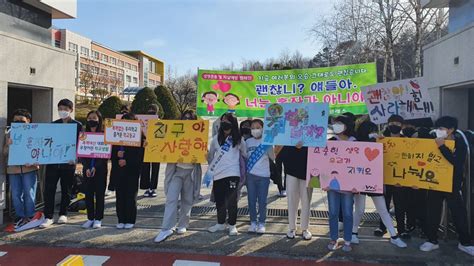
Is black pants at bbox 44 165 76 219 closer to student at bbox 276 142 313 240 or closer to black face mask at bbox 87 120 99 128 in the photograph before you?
black face mask at bbox 87 120 99 128

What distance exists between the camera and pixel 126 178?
240 inches

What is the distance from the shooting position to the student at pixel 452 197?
5.10 metres

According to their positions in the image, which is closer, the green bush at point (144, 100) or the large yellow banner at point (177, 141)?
the large yellow banner at point (177, 141)

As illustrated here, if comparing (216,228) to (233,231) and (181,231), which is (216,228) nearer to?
(233,231)

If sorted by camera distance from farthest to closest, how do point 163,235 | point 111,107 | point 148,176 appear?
1. point 111,107
2. point 148,176
3. point 163,235

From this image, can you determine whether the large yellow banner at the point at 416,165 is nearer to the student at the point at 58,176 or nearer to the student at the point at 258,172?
the student at the point at 258,172

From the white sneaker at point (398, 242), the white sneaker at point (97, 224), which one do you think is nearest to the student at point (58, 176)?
the white sneaker at point (97, 224)

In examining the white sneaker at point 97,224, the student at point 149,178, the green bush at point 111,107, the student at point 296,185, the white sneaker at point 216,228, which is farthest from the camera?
the green bush at point 111,107

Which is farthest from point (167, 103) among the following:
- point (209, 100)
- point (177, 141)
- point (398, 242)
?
point (398, 242)

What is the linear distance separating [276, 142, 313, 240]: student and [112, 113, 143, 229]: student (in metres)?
2.39

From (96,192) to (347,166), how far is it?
3940 millimetres

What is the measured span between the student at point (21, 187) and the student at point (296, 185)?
4.10 meters

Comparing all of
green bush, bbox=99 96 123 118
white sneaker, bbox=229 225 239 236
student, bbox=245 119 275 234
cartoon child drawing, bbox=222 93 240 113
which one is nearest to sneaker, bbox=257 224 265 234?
student, bbox=245 119 275 234

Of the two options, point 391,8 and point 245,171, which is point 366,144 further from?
point 391,8
